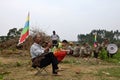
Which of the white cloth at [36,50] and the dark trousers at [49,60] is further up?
the white cloth at [36,50]

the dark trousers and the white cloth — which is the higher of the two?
the white cloth

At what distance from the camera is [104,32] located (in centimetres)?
4312

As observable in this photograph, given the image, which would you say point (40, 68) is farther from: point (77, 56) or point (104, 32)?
point (104, 32)

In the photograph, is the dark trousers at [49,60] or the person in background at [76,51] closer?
the dark trousers at [49,60]

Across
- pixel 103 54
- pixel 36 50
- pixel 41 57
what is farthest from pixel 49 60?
pixel 103 54

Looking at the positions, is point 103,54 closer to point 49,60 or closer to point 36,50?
point 49,60

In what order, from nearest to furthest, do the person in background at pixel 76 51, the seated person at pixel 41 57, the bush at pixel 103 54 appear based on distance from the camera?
the seated person at pixel 41 57
the bush at pixel 103 54
the person in background at pixel 76 51

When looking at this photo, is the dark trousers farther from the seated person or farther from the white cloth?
the white cloth

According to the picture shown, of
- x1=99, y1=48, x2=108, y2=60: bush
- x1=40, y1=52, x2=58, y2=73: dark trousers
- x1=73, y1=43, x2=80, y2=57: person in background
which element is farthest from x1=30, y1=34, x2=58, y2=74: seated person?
x1=73, y1=43, x2=80, y2=57: person in background

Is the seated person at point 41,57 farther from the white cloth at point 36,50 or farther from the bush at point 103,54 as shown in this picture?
the bush at point 103,54

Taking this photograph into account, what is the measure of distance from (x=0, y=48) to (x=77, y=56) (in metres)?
7.60

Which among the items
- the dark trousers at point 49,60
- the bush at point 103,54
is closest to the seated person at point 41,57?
the dark trousers at point 49,60

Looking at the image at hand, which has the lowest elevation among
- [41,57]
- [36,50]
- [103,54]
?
[103,54]

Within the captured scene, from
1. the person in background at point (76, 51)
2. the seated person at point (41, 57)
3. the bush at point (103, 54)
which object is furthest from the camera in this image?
the person in background at point (76, 51)
